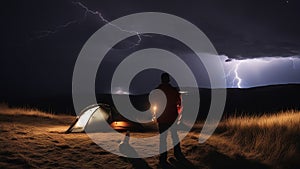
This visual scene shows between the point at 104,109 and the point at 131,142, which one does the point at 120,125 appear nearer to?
the point at 104,109

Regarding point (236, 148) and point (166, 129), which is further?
point (236, 148)

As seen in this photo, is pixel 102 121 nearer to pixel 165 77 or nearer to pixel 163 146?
pixel 163 146

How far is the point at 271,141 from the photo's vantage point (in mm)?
8484

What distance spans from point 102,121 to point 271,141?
22.3 feet

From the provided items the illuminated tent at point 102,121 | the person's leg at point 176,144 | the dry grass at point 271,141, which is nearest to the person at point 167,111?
the person's leg at point 176,144

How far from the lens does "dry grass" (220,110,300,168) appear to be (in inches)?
285

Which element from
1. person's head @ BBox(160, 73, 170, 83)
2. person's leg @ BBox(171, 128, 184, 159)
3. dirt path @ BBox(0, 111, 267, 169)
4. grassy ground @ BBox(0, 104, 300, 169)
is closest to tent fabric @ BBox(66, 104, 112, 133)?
grassy ground @ BBox(0, 104, 300, 169)

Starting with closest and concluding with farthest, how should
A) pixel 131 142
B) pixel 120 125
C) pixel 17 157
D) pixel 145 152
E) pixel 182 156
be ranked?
pixel 17 157 < pixel 182 156 < pixel 145 152 < pixel 131 142 < pixel 120 125

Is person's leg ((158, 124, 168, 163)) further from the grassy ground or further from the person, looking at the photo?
the grassy ground

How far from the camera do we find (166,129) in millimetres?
7430

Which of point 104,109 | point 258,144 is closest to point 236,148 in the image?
point 258,144

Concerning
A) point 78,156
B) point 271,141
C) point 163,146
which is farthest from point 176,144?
point 271,141

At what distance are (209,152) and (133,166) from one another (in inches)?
87.5

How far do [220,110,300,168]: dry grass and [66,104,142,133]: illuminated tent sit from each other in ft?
13.2
